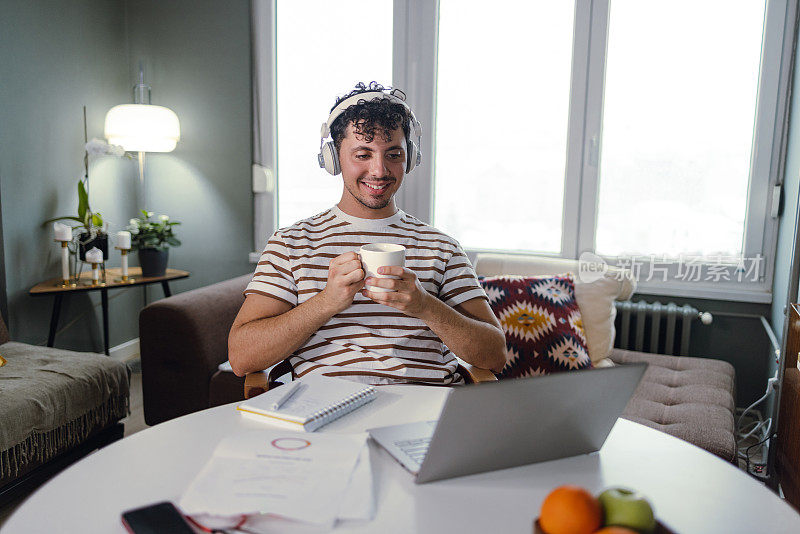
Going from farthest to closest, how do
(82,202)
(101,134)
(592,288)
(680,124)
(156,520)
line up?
(101,134) < (82,202) < (680,124) < (592,288) < (156,520)

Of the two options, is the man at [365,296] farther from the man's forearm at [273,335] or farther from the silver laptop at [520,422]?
the silver laptop at [520,422]

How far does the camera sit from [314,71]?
3.39 meters

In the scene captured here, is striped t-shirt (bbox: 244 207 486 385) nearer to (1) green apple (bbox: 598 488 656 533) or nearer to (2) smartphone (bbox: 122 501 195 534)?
(2) smartphone (bbox: 122 501 195 534)

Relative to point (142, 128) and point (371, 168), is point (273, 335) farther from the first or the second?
point (142, 128)

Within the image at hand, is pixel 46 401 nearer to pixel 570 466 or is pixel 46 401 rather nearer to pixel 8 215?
pixel 8 215

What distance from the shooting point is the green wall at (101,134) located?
2895 millimetres

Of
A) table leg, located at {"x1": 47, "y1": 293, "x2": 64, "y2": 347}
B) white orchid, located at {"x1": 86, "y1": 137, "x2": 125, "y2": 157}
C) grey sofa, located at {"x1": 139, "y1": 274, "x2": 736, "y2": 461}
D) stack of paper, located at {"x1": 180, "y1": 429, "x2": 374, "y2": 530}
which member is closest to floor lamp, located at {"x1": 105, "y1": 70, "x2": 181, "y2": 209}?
white orchid, located at {"x1": 86, "y1": 137, "x2": 125, "y2": 157}

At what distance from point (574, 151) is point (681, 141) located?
0.48m

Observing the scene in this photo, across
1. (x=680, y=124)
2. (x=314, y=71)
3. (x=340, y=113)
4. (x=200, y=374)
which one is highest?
(x=314, y=71)

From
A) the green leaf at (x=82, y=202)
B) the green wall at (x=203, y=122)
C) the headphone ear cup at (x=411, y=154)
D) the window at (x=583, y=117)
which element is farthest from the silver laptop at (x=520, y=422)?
the green wall at (x=203, y=122)

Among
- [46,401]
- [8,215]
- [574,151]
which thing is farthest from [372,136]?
[8,215]

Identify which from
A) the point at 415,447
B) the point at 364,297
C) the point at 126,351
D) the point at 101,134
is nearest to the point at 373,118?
the point at 364,297

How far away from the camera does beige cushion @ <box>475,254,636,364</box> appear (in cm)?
234

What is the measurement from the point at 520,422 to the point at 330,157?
1.01m
